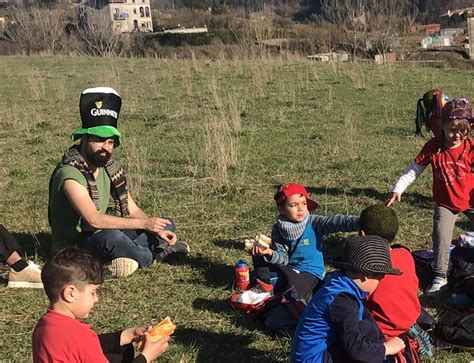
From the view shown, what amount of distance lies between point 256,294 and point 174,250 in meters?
1.24

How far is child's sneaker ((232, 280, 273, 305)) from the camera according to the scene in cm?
406

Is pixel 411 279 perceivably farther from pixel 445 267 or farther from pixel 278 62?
pixel 278 62

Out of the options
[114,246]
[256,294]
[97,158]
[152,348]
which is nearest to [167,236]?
[114,246]

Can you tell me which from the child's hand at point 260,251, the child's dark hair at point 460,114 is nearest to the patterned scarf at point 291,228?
the child's hand at point 260,251

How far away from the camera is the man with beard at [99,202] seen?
4477mm

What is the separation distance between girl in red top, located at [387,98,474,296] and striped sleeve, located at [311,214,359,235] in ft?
2.53

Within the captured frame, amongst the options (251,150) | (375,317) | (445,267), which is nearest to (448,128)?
(445,267)

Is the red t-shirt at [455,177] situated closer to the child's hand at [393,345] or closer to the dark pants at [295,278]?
the dark pants at [295,278]

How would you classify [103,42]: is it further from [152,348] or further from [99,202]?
[152,348]

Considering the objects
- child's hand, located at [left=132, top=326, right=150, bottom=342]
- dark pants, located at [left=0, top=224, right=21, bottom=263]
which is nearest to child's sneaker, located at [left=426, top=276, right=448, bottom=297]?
child's hand, located at [left=132, top=326, right=150, bottom=342]

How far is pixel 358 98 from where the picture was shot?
13781 mm

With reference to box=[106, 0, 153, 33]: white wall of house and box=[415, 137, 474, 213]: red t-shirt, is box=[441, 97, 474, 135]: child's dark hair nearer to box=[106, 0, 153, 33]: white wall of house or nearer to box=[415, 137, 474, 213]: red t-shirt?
box=[415, 137, 474, 213]: red t-shirt

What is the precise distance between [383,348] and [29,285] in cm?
301

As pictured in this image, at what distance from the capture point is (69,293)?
2531mm
